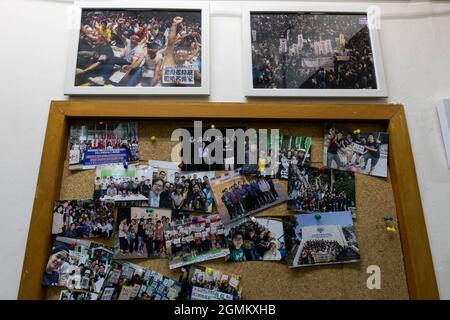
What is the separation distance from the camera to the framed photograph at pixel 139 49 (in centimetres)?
96

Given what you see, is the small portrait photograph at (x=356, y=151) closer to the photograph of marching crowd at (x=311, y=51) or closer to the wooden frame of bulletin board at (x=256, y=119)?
the wooden frame of bulletin board at (x=256, y=119)

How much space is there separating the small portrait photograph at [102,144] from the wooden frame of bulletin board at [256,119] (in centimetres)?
2

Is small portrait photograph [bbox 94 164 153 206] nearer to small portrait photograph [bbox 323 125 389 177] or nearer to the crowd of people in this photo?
the crowd of people

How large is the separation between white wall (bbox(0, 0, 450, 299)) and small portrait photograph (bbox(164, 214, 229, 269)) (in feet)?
1.16

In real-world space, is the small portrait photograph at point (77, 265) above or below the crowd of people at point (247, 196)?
below

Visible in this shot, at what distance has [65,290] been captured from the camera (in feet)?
2.79

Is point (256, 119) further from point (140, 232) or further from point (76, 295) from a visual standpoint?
point (76, 295)

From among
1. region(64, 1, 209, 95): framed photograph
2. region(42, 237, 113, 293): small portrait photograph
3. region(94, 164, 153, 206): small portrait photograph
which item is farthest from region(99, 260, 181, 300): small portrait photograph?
region(64, 1, 209, 95): framed photograph

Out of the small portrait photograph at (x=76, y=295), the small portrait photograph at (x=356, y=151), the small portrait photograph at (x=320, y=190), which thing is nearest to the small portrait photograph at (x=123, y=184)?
the small portrait photograph at (x=76, y=295)

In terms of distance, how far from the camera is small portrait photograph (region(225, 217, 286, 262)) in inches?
35.1

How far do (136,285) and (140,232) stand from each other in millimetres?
131

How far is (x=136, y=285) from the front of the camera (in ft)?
2.82

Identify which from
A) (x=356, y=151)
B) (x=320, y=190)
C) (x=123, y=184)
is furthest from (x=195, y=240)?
(x=356, y=151)

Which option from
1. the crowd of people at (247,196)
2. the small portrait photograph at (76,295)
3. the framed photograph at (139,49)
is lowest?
the small portrait photograph at (76,295)
